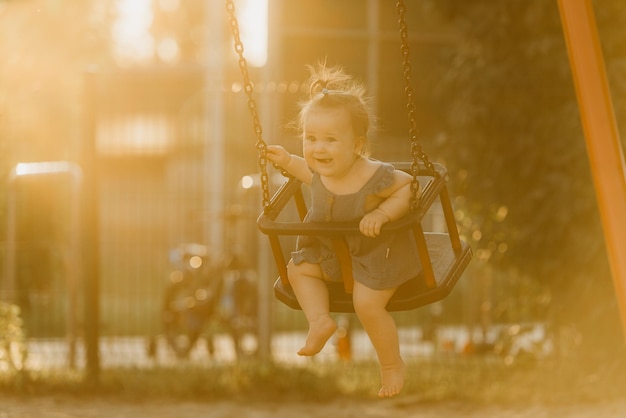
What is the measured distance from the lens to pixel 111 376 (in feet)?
28.6

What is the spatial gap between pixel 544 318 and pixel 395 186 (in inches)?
185

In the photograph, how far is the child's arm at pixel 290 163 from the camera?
4.48m

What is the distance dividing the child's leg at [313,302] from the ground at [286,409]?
352 cm

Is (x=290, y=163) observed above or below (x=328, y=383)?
above

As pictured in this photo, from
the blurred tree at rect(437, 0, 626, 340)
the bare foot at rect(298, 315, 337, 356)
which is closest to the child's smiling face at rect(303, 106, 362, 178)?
the bare foot at rect(298, 315, 337, 356)

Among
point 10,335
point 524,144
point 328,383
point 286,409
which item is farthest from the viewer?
point 10,335

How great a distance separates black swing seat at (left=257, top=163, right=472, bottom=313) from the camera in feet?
12.7

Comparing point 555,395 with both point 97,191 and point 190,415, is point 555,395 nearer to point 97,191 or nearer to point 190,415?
point 190,415

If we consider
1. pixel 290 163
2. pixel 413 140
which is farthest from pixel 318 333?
pixel 413 140

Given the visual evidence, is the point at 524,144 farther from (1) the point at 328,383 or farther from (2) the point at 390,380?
(2) the point at 390,380

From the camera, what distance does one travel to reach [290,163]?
14.8 feet

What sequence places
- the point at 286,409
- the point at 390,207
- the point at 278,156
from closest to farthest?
the point at 390,207, the point at 278,156, the point at 286,409

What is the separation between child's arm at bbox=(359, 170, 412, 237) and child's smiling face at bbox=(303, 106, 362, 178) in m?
0.20

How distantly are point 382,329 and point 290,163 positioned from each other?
74 cm
